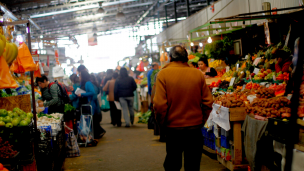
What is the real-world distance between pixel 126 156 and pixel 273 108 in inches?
129

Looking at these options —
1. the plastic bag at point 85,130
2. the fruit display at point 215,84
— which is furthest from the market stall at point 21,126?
the fruit display at point 215,84

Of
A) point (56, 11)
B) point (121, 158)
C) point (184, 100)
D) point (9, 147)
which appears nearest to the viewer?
point (9, 147)

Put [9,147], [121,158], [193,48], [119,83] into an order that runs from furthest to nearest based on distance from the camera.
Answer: [193,48] < [119,83] < [121,158] < [9,147]

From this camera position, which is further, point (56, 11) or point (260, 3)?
point (56, 11)

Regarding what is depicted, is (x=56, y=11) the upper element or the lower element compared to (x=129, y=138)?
upper

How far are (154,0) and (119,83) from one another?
9.27 meters

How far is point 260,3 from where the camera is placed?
309 inches

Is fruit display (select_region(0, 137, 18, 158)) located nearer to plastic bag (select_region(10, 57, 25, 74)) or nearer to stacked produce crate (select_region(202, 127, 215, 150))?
plastic bag (select_region(10, 57, 25, 74))

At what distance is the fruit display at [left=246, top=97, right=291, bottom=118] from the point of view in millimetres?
3889

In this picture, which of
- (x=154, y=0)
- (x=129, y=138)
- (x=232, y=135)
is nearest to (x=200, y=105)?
(x=232, y=135)

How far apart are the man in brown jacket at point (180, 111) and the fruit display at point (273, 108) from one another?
3.54ft

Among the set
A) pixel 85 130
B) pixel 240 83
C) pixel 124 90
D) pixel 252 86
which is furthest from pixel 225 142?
pixel 124 90

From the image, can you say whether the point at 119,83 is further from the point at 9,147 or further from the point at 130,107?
the point at 9,147

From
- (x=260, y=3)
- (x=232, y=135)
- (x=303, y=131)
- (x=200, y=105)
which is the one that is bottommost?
(x=232, y=135)
